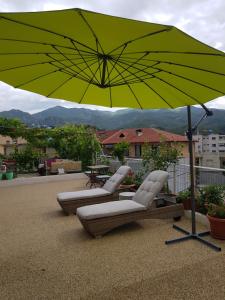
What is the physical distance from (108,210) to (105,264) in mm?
1026

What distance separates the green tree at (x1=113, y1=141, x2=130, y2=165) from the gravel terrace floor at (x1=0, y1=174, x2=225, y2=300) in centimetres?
435

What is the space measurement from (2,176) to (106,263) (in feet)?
24.7

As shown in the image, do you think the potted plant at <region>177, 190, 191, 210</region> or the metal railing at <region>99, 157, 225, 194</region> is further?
the metal railing at <region>99, 157, 225, 194</region>

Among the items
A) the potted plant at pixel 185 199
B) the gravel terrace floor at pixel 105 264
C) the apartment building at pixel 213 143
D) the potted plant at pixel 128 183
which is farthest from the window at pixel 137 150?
the apartment building at pixel 213 143

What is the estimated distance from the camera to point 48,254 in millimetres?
3443

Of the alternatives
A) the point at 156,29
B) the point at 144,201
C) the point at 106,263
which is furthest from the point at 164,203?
the point at 156,29

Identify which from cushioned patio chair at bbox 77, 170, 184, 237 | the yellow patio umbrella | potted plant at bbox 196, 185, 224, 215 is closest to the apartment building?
potted plant at bbox 196, 185, 224, 215

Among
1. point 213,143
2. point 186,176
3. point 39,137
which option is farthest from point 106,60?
point 213,143

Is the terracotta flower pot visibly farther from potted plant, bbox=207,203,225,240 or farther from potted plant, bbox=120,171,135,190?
potted plant, bbox=120,171,135,190

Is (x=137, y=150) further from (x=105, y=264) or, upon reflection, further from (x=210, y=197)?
(x=105, y=264)

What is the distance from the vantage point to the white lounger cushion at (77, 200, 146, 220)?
12.9 feet

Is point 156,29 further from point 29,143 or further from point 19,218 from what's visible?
point 29,143

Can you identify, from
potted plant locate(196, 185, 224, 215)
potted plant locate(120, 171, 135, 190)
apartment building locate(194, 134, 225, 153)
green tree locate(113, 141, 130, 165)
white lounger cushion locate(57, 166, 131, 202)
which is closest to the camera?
potted plant locate(196, 185, 224, 215)

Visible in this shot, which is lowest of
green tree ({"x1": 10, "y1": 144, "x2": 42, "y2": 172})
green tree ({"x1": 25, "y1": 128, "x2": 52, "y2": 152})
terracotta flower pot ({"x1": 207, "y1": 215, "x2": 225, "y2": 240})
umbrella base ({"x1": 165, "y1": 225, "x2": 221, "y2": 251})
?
umbrella base ({"x1": 165, "y1": 225, "x2": 221, "y2": 251})
